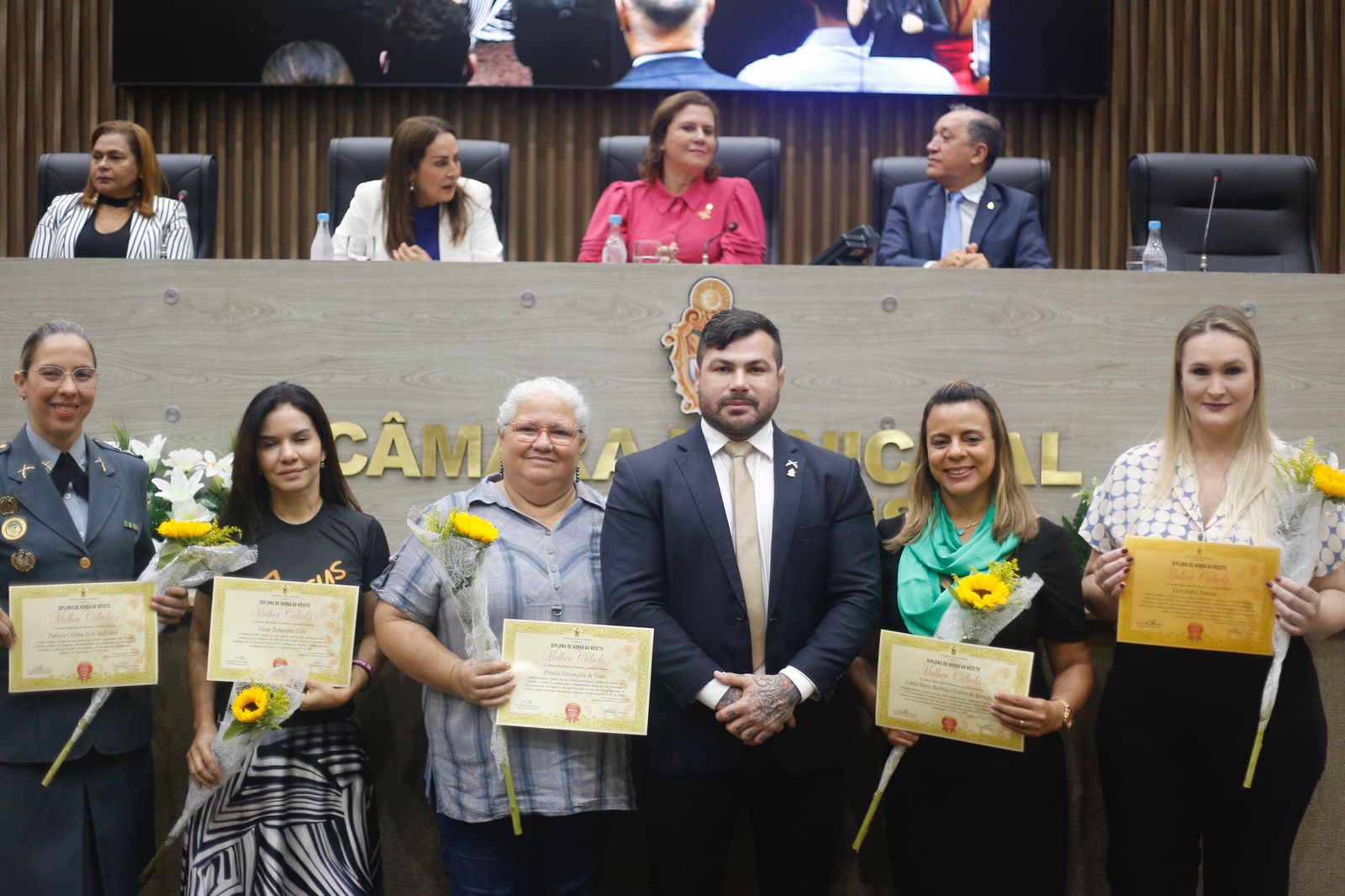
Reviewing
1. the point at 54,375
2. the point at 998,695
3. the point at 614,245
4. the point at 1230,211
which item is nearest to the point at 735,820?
the point at 998,695

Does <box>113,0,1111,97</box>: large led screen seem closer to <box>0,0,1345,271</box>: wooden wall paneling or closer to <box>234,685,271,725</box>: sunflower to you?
<box>0,0,1345,271</box>: wooden wall paneling

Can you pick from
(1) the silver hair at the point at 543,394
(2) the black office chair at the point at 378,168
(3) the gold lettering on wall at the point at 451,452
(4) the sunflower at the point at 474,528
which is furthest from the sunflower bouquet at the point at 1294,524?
(2) the black office chair at the point at 378,168

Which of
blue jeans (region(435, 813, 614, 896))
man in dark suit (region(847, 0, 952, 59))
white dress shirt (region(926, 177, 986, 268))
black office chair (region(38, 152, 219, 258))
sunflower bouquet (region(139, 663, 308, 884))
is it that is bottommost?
blue jeans (region(435, 813, 614, 896))

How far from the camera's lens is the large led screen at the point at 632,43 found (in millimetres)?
5707

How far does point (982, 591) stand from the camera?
210 cm

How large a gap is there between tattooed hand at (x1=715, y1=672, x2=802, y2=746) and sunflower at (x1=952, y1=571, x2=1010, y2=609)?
0.34m

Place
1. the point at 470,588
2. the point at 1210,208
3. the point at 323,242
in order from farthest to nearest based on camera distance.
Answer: the point at 1210,208 < the point at 323,242 < the point at 470,588

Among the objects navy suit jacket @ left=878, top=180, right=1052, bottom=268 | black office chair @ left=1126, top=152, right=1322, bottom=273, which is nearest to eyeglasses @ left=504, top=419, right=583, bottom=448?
navy suit jacket @ left=878, top=180, right=1052, bottom=268

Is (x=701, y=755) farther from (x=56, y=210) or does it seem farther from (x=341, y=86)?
(x=341, y=86)

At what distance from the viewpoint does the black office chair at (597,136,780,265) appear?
423 centimetres

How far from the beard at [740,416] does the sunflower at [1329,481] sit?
0.97 m

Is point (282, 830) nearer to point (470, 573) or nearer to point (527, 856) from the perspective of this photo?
point (527, 856)

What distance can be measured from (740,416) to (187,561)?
1103mm

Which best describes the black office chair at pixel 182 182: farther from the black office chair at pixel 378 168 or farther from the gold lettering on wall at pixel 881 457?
the gold lettering on wall at pixel 881 457
